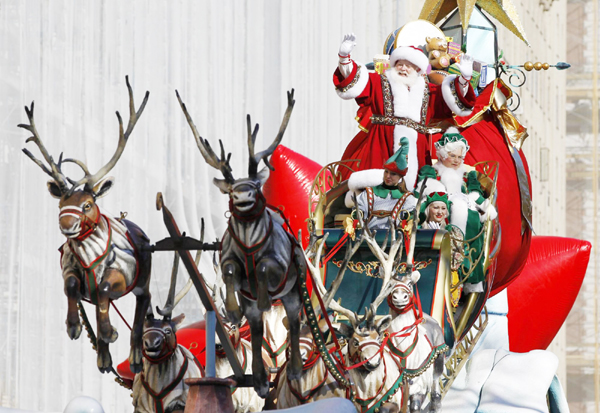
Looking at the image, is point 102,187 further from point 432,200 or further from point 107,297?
point 432,200

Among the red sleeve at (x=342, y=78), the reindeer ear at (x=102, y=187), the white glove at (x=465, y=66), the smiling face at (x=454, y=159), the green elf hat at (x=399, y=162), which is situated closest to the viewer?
the reindeer ear at (x=102, y=187)

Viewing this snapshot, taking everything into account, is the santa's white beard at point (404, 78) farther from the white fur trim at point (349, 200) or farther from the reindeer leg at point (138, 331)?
the reindeer leg at point (138, 331)

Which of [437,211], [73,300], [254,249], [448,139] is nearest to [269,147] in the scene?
[254,249]

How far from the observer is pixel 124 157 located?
6.35 meters

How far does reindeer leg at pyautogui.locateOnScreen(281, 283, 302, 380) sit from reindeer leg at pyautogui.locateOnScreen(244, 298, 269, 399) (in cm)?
9

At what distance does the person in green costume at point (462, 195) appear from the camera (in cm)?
502

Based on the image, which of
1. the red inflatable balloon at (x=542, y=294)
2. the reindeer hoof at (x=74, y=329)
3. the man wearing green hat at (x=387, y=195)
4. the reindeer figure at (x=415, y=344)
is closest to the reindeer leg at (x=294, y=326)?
the reindeer hoof at (x=74, y=329)

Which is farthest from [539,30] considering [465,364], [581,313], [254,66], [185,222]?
[465,364]

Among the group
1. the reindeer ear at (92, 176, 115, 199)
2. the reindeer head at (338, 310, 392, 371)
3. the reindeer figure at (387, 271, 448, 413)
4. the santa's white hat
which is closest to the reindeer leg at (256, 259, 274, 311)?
the reindeer ear at (92, 176, 115, 199)

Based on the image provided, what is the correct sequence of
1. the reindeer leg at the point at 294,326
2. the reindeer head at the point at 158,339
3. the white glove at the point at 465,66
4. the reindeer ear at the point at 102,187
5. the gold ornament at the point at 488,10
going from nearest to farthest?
Answer: 1. the reindeer ear at the point at 102,187
2. the reindeer leg at the point at 294,326
3. the reindeer head at the point at 158,339
4. the white glove at the point at 465,66
5. the gold ornament at the point at 488,10

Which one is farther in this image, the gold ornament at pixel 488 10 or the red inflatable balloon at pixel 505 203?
the gold ornament at pixel 488 10

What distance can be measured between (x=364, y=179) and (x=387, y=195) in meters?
0.14

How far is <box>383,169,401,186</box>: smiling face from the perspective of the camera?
4754 millimetres

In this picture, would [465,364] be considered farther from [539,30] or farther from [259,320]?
[539,30]
